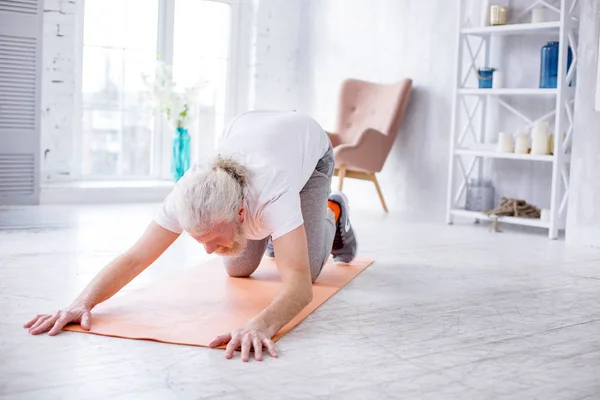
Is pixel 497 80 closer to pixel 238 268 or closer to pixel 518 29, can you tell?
pixel 518 29

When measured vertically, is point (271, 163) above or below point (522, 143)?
below

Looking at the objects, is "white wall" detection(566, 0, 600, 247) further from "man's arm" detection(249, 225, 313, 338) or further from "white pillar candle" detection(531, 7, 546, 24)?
"man's arm" detection(249, 225, 313, 338)

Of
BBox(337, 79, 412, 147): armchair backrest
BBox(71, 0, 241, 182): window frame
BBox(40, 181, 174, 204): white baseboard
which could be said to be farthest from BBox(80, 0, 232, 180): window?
BBox(337, 79, 412, 147): armchair backrest

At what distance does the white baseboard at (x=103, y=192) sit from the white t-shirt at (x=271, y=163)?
307 centimetres

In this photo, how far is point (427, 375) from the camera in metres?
1.89

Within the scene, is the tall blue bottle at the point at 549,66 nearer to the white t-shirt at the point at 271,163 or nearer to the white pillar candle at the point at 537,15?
the white pillar candle at the point at 537,15

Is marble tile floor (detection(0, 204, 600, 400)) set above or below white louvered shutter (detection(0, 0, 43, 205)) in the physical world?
below

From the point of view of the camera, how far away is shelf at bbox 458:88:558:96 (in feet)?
14.6

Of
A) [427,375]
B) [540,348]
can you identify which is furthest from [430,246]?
[427,375]

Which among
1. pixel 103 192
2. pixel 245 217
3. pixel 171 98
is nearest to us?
pixel 245 217

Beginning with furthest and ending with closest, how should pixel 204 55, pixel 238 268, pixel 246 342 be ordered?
pixel 204 55 → pixel 238 268 → pixel 246 342

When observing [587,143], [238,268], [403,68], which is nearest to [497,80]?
[587,143]

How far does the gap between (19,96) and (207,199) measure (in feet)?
9.93

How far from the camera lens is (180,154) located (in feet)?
19.3
